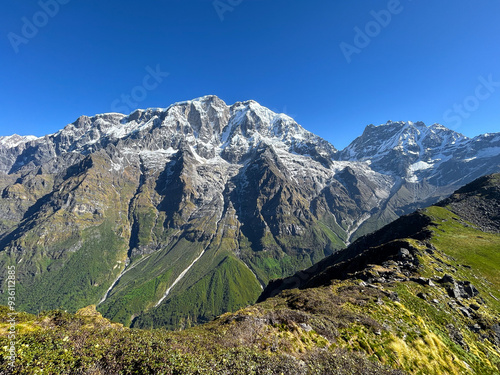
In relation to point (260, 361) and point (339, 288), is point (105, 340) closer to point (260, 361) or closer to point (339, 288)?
point (260, 361)

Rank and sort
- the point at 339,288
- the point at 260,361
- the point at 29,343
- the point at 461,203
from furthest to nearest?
1. the point at 461,203
2. the point at 339,288
3. the point at 260,361
4. the point at 29,343

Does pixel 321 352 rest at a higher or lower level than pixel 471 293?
higher

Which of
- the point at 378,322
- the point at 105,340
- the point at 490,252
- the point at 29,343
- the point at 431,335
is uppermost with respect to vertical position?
the point at 29,343

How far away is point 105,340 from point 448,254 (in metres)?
84.5

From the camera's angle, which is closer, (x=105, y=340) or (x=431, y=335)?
(x=105, y=340)

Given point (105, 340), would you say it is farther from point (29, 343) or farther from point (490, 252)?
point (490, 252)

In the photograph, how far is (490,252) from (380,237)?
6239 centimetres

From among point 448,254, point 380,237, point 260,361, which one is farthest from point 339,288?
point 380,237

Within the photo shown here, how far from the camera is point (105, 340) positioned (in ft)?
46.6

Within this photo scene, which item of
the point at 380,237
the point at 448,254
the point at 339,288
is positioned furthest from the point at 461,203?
the point at 339,288

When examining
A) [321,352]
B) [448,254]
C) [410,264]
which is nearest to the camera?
[321,352]

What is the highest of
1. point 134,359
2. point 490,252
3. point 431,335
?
point 134,359

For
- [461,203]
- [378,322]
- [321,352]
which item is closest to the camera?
[321,352]

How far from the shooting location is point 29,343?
12.6m
